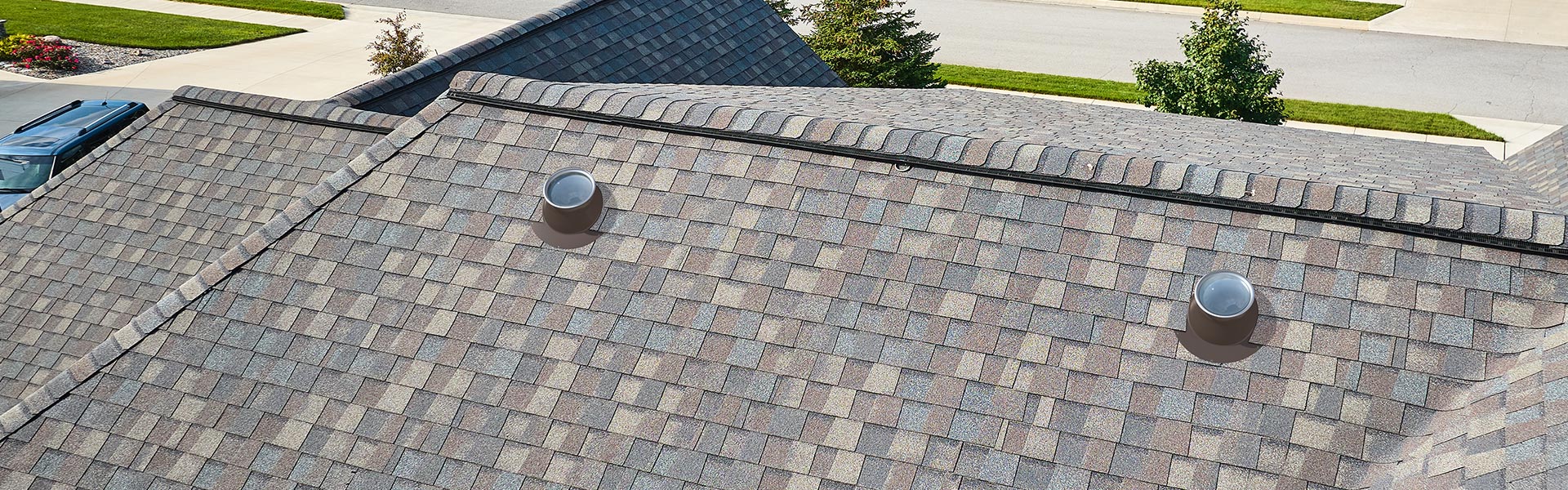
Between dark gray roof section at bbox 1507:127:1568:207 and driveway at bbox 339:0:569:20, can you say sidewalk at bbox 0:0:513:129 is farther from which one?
dark gray roof section at bbox 1507:127:1568:207

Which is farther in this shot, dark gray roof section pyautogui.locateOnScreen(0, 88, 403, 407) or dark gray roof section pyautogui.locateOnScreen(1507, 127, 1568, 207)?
dark gray roof section pyautogui.locateOnScreen(1507, 127, 1568, 207)

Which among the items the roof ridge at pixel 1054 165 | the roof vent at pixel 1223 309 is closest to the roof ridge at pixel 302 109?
the roof ridge at pixel 1054 165

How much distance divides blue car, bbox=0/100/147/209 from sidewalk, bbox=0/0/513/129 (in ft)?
14.8

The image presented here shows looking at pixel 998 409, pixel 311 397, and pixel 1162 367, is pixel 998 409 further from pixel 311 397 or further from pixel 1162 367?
pixel 311 397

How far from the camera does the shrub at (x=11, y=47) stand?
86.3 ft

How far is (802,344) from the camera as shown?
7.06 meters

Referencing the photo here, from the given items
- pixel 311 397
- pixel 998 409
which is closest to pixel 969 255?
pixel 998 409

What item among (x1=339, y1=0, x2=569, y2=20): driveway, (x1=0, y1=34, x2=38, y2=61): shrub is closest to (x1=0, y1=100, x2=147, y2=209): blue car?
(x1=0, y1=34, x2=38, y2=61): shrub

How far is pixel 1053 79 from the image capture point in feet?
85.9

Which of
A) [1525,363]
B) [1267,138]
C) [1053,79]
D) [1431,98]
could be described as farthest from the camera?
[1053,79]

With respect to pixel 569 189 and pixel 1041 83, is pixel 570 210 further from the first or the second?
pixel 1041 83

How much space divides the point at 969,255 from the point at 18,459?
649cm

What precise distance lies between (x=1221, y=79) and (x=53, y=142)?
62.2 feet

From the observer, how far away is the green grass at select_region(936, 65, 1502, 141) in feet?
74.2
